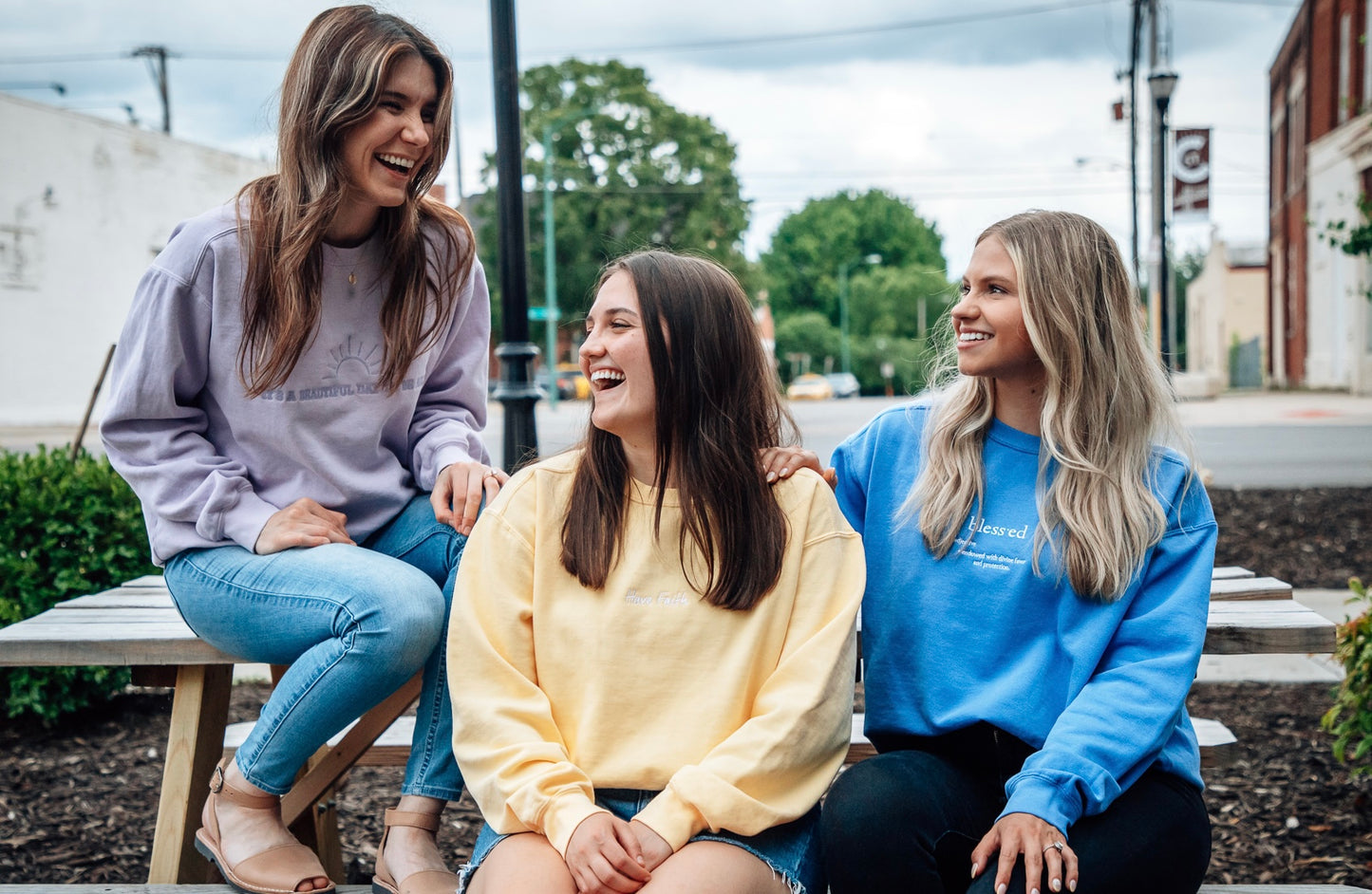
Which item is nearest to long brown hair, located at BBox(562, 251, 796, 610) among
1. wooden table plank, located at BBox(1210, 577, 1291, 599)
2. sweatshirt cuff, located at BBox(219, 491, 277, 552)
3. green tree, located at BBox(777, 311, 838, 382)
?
sweatshirt cuff, located at BBox(219, 491, 277, 552)

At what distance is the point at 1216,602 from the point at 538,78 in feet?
135

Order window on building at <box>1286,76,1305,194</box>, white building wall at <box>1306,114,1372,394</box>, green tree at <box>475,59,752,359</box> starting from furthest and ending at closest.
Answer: green tree at <box>475,59,752,359</box>
window on building at <box>1286,76,1305,194</box>
white building wall at <box>1306,114,1372,394</box>

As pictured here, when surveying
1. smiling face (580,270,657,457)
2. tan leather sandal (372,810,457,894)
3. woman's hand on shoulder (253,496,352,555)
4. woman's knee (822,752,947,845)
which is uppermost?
smiling face (580,270,657,457)

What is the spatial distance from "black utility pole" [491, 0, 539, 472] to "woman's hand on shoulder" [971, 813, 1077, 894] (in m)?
2.92

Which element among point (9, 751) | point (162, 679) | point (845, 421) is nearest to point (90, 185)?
point (845, 421)

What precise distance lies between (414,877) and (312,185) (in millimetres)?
1374

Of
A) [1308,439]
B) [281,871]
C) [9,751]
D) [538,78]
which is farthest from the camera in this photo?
[538,78]

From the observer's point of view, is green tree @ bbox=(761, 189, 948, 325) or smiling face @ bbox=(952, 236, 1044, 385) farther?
green tree @ bbox=(761, 189, 948, 325)

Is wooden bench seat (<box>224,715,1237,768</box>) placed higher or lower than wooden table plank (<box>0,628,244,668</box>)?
lower

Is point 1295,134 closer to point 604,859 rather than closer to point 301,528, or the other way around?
point 301,528

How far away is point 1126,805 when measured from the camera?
1.98 meters

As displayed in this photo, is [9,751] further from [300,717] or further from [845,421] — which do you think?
[845,421]

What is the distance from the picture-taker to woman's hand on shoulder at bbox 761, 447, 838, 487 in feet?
7.18

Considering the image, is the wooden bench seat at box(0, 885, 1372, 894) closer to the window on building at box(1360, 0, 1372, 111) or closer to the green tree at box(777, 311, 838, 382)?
the window on building at box(1360, 0, 1372, 111)
